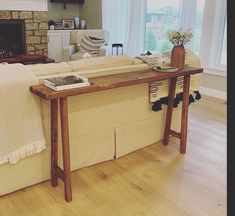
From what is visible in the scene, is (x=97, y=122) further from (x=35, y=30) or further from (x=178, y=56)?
(x=35, y=30)

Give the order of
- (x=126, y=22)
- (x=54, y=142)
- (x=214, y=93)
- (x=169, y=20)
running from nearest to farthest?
(x=54, y=142) < (x=214, y=93) < (x=169, y=20) < (x=126, y=22)

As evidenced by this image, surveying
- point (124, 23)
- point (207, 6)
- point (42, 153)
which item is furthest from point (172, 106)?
point (124, 23)

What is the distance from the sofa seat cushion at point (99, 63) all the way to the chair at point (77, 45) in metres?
2.81

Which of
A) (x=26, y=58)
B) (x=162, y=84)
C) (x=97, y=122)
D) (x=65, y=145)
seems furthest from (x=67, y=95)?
(x=26, y=58)

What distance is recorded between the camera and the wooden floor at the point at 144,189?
182cm

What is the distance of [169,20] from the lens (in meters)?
5.11

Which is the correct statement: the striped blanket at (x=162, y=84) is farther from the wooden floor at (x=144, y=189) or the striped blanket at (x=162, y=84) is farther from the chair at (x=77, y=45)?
the chair at (x=77, y=45)

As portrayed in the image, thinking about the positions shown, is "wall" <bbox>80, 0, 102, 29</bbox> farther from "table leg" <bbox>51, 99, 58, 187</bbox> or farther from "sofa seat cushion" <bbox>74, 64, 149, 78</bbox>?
"table leg" <bbox>51, 99, 58, 187</bbox>

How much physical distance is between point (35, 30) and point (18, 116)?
4.20 meters

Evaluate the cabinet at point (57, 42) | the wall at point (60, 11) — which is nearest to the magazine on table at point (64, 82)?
the cabinet at point (57, 42)

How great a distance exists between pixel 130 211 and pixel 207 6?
11.8ft

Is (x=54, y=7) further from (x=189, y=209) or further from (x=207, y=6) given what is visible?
(x=189, y=209)

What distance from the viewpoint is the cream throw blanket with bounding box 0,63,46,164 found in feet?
5.60

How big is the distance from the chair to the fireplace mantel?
774 mm
